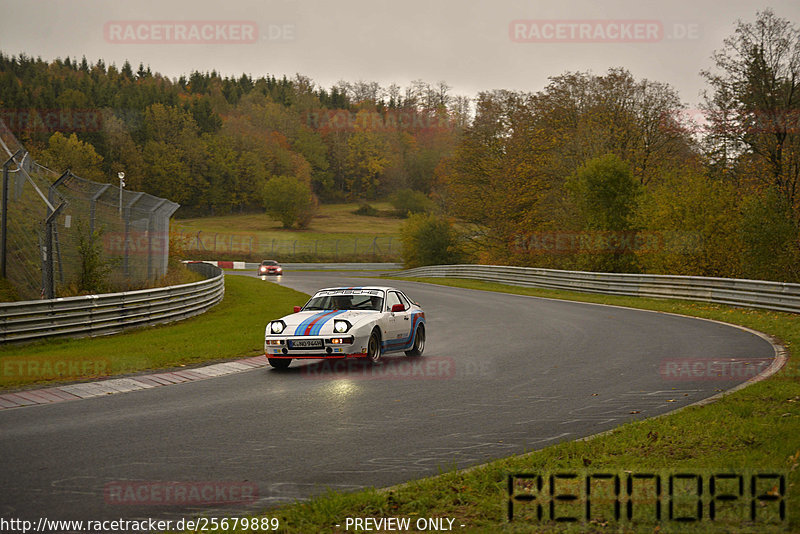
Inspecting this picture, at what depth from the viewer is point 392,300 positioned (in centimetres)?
1505

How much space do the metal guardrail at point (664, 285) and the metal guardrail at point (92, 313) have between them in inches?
673

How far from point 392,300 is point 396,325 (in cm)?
72

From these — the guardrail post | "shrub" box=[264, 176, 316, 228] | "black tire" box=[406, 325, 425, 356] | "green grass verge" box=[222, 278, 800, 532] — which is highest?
"shrub" box=[264, 176, 316, 228]

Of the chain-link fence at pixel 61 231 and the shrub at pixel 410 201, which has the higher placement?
the shrub at pixel 410 201

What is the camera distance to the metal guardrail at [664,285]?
2286 centimetres

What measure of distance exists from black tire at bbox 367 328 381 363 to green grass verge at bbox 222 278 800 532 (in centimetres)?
586

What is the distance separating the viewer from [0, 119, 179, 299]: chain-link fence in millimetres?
16984

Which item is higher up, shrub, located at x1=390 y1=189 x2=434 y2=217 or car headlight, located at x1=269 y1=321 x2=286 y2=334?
shrub, located at x1=390 y1=189 x2=434 y2=217

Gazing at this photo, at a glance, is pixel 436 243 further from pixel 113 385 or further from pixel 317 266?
pixel 113 385

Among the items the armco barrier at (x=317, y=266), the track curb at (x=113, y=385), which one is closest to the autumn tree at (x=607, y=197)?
the track curb at (x=113, y=385)

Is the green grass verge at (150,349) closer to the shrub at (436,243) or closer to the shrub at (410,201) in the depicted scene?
the shrub at (436,243)

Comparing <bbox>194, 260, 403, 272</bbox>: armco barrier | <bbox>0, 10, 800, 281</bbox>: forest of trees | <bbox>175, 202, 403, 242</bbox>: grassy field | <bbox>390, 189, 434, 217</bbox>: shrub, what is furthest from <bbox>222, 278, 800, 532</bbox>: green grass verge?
<bbox>390, 189, 434, 217</bbox>: shrub

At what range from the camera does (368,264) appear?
83.2 meters

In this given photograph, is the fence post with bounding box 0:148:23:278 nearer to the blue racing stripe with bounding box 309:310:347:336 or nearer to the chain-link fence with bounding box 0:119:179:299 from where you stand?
the chain-link fence with bounding box 0:119:179:299
